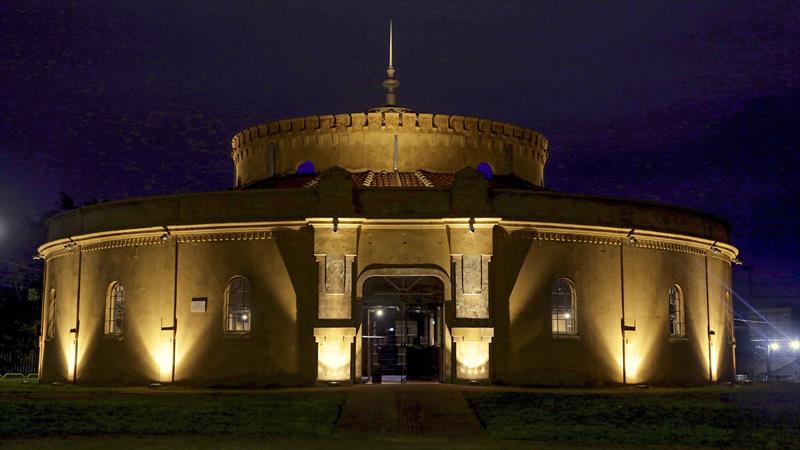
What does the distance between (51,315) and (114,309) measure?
4.63 metres

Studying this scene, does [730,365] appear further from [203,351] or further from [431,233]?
[203,351]

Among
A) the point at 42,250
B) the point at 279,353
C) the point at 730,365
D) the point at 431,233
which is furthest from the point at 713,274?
the point at 42,250

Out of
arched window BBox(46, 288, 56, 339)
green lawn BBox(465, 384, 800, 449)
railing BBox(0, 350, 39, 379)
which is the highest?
arched window BBox(46, 288, 56, 339)

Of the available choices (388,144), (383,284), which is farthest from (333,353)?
(388,144)

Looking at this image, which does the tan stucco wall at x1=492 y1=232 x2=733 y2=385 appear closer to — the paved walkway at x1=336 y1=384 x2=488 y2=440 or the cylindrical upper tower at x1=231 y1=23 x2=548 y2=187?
the paved walkway at x1=336 y1=384 x2=488 y2=440

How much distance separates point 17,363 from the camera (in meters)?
47.4

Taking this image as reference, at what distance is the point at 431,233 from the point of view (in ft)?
90.5

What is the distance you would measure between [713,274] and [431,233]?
11.3m

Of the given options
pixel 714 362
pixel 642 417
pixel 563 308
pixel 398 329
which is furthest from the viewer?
pixel 714 362

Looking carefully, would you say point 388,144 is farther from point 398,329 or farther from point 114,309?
point 114,309

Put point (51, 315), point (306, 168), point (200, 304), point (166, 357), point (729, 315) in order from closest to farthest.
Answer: point (200, 304)
point (166, 357)
point (306, 168)
point (51, 315)
point (729, 315)

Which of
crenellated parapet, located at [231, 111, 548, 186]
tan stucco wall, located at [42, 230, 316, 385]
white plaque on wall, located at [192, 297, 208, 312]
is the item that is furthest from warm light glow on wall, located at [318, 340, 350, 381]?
crenellated parapet, located at [231, 111, 548, 186]

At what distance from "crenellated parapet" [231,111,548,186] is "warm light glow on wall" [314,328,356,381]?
7.61 meters

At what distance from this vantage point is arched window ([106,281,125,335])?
30.6m
